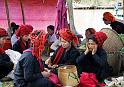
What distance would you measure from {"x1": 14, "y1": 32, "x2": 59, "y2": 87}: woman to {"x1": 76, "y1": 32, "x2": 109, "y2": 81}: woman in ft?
3.22

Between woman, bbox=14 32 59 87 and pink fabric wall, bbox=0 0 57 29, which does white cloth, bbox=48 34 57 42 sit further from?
pink fabric wall, bbox=0 0 57 29

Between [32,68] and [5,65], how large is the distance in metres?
1.29

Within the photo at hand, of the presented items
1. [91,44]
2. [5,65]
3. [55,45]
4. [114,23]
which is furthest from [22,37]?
[114,23]

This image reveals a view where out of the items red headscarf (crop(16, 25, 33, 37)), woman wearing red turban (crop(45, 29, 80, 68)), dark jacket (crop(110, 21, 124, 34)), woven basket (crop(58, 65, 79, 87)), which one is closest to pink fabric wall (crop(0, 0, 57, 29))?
dark jacket (crop(110, 21, 124, 34))

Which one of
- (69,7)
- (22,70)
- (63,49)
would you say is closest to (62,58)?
(63,49)

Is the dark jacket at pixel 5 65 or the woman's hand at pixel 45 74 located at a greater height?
the woman's hand at pixel 45 74

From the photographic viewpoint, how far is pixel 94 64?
4.76 m

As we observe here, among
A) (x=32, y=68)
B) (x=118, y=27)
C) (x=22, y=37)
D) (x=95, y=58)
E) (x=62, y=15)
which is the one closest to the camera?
(x=32, y=68)

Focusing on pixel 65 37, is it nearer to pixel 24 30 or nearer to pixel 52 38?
pixel 24 30

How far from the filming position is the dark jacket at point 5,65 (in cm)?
480

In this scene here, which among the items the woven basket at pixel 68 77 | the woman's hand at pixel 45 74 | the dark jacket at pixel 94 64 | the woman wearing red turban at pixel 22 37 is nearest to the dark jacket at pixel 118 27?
the dark jacket at pixel 94 64

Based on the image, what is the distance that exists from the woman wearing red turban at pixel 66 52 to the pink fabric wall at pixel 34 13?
5.18 metres

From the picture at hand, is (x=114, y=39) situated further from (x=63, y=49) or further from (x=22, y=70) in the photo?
(x=22, y=70)

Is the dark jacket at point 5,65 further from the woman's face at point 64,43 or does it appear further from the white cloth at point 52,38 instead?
the white cloth at point 52,38
